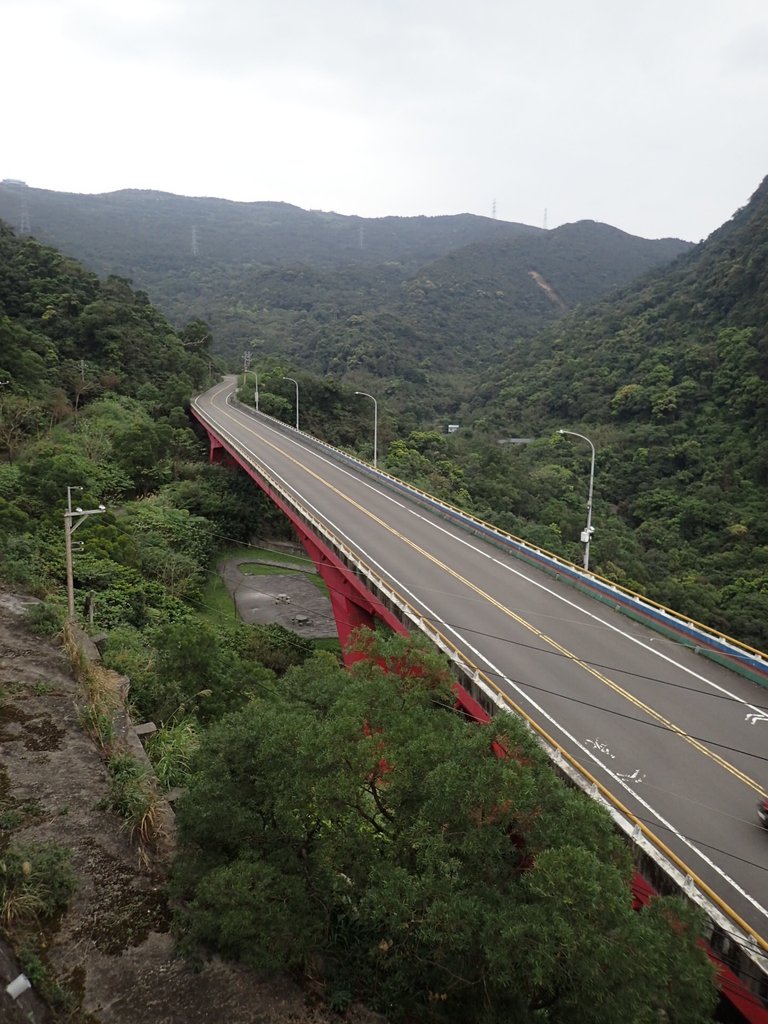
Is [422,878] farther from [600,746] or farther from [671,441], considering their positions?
[671,441]

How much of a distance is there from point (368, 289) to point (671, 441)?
388ft

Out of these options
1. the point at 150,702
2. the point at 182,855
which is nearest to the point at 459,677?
the point at 182,855

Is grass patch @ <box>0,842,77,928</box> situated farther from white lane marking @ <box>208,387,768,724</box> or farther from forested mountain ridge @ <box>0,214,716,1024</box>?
white lane marking @ <box>208,387,768,724</box>

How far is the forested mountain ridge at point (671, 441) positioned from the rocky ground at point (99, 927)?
2754cm

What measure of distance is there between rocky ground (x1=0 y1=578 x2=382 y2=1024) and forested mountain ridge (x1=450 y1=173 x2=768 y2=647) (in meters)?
27.5

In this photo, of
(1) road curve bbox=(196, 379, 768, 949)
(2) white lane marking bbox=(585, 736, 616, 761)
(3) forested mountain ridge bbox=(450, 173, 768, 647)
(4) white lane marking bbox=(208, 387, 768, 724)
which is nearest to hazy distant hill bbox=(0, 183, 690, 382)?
(3) forested mountain ridge bbox=(450, 173, 768, 647)

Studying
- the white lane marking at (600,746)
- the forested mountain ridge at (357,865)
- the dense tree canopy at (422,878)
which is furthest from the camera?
the white lane marking at (600,746)

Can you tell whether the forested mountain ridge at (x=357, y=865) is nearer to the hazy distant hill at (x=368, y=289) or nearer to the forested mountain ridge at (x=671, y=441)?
the forested mountain ridge at (x=671, y=441)

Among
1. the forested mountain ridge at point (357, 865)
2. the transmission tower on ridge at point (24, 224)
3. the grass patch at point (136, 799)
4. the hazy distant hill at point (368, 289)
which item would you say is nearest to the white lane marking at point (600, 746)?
the forested mountain ridge at point (357, 865)

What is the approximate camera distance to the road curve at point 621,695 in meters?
9.11

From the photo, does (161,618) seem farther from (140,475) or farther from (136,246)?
(136,246)

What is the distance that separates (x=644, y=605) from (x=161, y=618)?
54.8ft

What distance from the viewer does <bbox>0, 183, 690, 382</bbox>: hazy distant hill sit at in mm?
107688

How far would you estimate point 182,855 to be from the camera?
7.57 metres
